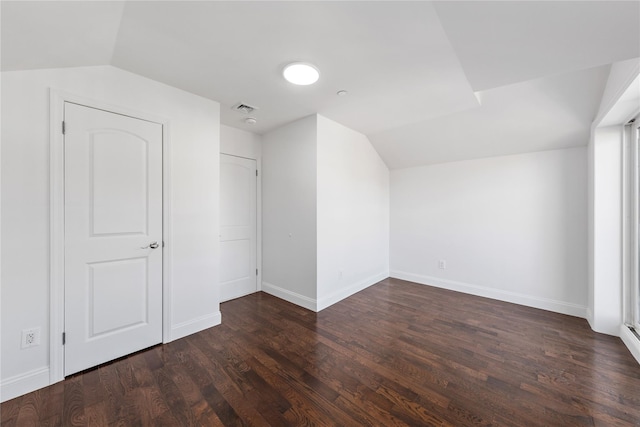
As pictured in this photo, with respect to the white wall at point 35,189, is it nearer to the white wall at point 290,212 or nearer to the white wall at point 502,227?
the white wall at point 290,212

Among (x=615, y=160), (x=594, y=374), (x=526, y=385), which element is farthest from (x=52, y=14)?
(x=615, y=160)

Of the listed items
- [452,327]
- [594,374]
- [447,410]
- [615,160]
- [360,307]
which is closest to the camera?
[447,410]

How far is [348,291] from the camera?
11.7ft

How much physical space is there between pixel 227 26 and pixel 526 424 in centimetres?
300

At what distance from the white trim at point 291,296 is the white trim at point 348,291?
0.33 feet

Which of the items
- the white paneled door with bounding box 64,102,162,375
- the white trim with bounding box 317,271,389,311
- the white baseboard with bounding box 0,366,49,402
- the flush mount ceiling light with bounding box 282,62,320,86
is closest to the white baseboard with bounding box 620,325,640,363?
the white trim with bounding box 317,271,389,311

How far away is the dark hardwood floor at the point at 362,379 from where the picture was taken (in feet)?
4.94

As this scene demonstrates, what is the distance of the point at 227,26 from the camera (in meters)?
1.56

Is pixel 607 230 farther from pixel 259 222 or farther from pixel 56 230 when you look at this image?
pixel 56 230

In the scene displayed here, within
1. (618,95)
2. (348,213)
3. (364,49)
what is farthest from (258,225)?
(618,95)

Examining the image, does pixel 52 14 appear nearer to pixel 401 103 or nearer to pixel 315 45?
pixel 315 45

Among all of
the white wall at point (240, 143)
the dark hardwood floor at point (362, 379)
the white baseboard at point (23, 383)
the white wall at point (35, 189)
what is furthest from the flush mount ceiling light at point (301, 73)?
the white baseboard at point (23, 383)

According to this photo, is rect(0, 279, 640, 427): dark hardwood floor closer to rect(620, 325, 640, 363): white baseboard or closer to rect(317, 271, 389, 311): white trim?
rect(620, 325, 640, 363): white baseboard

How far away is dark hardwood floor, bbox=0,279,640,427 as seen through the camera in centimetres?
151
